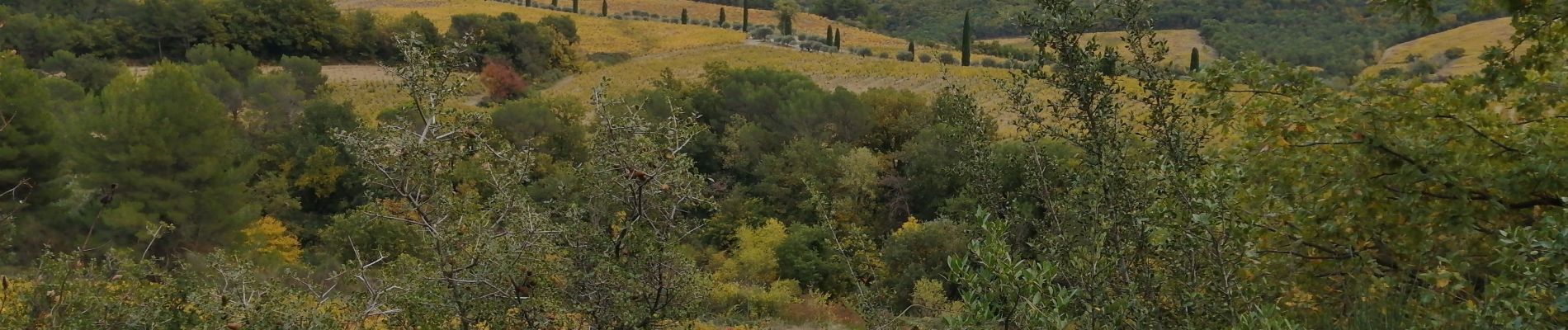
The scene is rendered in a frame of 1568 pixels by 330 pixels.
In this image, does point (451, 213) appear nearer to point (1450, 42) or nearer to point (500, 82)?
point (500, 82)

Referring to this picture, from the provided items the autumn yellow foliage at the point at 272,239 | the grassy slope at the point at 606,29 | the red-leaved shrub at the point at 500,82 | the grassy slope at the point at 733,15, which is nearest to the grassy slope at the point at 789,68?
the red-leaved shrub at the point at 500,82

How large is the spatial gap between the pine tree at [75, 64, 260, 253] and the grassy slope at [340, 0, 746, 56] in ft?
120

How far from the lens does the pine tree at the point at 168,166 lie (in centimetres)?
2436

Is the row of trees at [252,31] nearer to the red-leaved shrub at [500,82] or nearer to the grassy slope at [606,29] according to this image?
the red-leaved shrub at [500,82]

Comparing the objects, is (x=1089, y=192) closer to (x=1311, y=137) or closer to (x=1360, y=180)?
(x=1360, y=180)

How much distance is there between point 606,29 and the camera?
72375 mm

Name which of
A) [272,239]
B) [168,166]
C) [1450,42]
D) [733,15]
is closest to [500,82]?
[272,239]

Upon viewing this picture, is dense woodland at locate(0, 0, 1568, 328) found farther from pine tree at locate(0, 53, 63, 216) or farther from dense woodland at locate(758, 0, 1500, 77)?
dense woodland at locate(758, 0, 1500, 77)

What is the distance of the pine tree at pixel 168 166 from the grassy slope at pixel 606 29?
3645cm

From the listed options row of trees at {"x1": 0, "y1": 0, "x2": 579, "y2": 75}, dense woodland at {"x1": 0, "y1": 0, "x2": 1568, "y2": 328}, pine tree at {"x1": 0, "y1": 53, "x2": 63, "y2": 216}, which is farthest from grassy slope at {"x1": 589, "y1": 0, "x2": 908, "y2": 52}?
dense woodland at {"x1": 0, "y1": 0, "x2": 1568, "y2": 328}

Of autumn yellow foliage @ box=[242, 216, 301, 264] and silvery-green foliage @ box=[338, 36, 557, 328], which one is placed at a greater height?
silvery-green foliage @ box=[338, 36, 557, 328]

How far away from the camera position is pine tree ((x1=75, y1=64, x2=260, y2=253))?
79.9 ft

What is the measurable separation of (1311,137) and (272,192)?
31.7 meters

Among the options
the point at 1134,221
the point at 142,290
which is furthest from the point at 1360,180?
the point at 142,290
